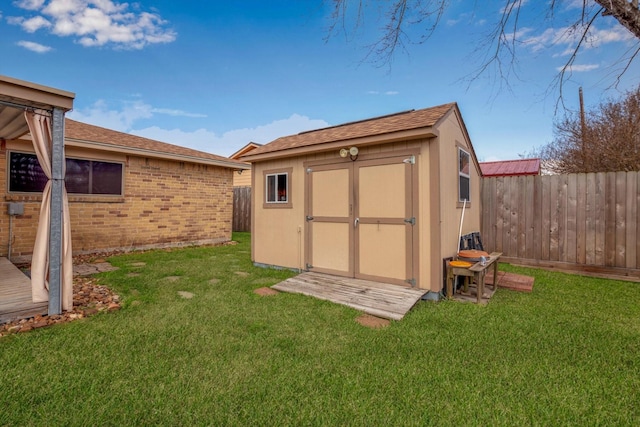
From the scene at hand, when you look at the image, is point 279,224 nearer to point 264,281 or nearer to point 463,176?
point 264,281

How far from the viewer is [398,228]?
4.59 meters

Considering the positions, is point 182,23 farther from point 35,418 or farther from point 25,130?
point 35,418

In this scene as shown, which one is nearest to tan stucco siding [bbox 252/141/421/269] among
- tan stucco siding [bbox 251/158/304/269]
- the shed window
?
tan stucco siding [bbox 251/158/304/269]

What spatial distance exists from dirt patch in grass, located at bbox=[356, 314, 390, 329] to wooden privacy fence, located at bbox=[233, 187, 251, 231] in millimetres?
10570

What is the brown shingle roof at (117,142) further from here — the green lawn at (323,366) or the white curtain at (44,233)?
the green lawn at (323,366)

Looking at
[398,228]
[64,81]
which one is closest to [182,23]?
[64,81]

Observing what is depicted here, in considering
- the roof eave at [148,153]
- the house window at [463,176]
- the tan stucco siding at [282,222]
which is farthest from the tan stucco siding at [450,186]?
the roof eave at [148,153]

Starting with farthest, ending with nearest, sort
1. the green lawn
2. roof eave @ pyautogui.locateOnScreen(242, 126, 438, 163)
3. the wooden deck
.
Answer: roof eave @ pyautogui.locateOnScreen(242, 126, 438, 163) < the wooden deck < the green lawn

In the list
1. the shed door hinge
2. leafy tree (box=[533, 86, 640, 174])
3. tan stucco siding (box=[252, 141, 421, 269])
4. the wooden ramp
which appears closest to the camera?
the wooden ramp

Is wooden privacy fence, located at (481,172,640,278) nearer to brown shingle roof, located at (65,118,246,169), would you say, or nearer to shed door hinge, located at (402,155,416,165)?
shed door hinge, located at (402,155,416,165)

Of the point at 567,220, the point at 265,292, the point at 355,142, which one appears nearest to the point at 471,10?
the point at 355,142

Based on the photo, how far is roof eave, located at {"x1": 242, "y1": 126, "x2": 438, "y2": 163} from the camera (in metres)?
4.19

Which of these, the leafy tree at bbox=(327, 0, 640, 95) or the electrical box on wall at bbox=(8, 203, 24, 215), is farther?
the electrical box on wall at bbox=(8, 203, 24, 215)

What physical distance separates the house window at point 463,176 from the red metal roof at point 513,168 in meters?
9.88
